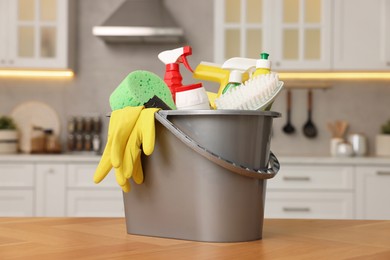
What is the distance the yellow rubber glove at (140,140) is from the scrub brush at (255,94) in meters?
0.12

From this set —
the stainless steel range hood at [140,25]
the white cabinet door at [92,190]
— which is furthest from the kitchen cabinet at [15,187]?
the stainless steel range hood at [140,25]

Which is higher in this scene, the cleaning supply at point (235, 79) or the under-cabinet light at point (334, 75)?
the under-cabinet light at point (334, 75)

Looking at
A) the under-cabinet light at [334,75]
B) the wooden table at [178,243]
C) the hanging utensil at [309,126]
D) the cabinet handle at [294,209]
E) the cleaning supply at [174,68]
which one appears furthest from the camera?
the hanging utensil at [309,126]

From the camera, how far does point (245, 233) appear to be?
0.85 metres

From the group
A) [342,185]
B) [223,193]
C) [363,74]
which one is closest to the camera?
[223,193]

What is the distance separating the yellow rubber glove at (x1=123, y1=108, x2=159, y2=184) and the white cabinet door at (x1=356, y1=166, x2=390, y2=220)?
2790mm

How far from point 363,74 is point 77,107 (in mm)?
1930

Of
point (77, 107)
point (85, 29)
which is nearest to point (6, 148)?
point (77, 107)

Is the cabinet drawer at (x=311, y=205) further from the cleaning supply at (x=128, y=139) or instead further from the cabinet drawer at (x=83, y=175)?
the cleaning supply at (x=128, y=139)

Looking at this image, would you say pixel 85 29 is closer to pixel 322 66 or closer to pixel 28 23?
pixel 28 23

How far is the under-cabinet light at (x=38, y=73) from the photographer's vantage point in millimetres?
3937

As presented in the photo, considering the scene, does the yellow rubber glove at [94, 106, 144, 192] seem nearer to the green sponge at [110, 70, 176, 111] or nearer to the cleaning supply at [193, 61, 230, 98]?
the green sponge at [110, 70, 176, 111]

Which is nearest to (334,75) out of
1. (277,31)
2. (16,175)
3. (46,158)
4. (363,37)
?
(363,37)

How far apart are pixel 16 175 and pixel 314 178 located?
1.73m
